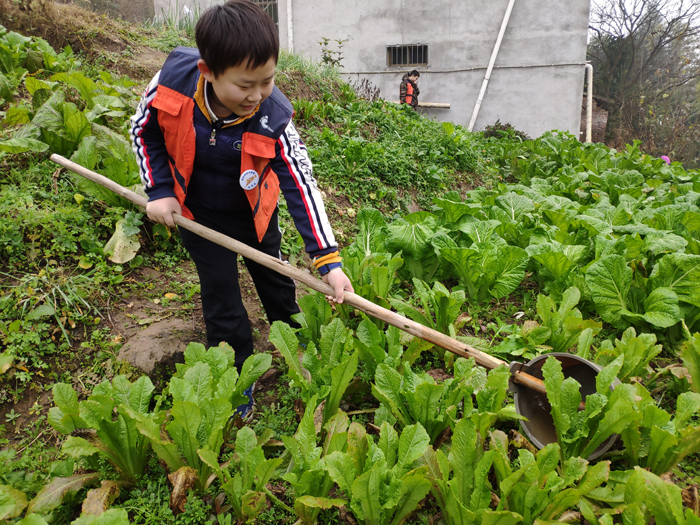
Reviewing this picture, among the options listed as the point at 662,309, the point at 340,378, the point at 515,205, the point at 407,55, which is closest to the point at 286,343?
the point at 340,378

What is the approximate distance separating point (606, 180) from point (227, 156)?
454 cm

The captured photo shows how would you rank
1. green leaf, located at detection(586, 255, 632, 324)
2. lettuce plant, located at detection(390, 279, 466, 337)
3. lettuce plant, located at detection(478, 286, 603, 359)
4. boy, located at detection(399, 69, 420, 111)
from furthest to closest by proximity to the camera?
boy, located at detection(399, 69, 420, 111) < green leaf, located at detection(586, 255, 632, 324) < lettuce plant, located at detection(390, 279, 466, 337) < lettuce plant, located at detection(478, 286, 603, 359)

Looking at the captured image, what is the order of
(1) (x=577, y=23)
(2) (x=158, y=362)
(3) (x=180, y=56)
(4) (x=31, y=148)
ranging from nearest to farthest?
(3) (x=180, y=56) < (2) (x=158, y=362) < (4) (x=31, y=148) < (1) (x=577, y=23)

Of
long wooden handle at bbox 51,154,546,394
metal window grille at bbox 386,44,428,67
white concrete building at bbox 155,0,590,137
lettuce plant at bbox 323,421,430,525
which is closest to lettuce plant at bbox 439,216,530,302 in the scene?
long wooden handle at bbox 51,154,546,394

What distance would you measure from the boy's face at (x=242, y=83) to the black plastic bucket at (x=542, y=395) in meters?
1.67

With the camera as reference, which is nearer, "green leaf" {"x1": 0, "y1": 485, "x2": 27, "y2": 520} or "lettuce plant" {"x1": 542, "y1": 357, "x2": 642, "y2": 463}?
"green leaf" {"x1": 0, "y1": 485, "x2": 27, "y2": 520}

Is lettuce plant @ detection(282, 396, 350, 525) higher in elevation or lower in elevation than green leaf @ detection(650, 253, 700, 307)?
lower

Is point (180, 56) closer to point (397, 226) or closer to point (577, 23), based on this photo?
point (397, 226)

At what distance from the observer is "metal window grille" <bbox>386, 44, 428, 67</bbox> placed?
14258 mm

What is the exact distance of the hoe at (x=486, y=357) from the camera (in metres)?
2.15

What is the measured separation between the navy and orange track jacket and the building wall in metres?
13.0

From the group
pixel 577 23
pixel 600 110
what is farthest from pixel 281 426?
pixel 600 110

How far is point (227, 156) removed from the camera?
2.13m

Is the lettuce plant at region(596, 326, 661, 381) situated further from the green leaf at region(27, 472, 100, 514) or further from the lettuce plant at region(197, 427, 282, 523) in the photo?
the green leaf at region(27, 472, 100, 514)
